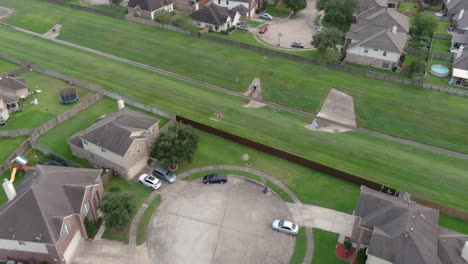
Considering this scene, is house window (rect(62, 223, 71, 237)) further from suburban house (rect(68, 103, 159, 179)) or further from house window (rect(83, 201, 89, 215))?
suburban house (rect(68, 103, 159, 179))

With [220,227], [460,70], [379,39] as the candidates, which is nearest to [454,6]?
[460,70]

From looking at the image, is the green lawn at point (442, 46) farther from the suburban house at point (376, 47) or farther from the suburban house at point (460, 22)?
the suburban house at point (376, 47)

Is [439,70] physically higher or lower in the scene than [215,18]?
lower

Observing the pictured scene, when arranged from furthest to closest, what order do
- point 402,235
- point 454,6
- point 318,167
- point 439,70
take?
point 454,6 < point 439,70 < point 318,167 < point 402,235

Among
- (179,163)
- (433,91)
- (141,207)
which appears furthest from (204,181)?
(433,91)

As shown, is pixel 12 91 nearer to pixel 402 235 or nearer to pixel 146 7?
pixel 146 7

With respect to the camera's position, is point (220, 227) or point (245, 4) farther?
point (245, 4)

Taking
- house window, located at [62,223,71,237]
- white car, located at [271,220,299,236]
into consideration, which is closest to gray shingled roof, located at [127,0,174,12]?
house window, located at [62,223,71,237]
